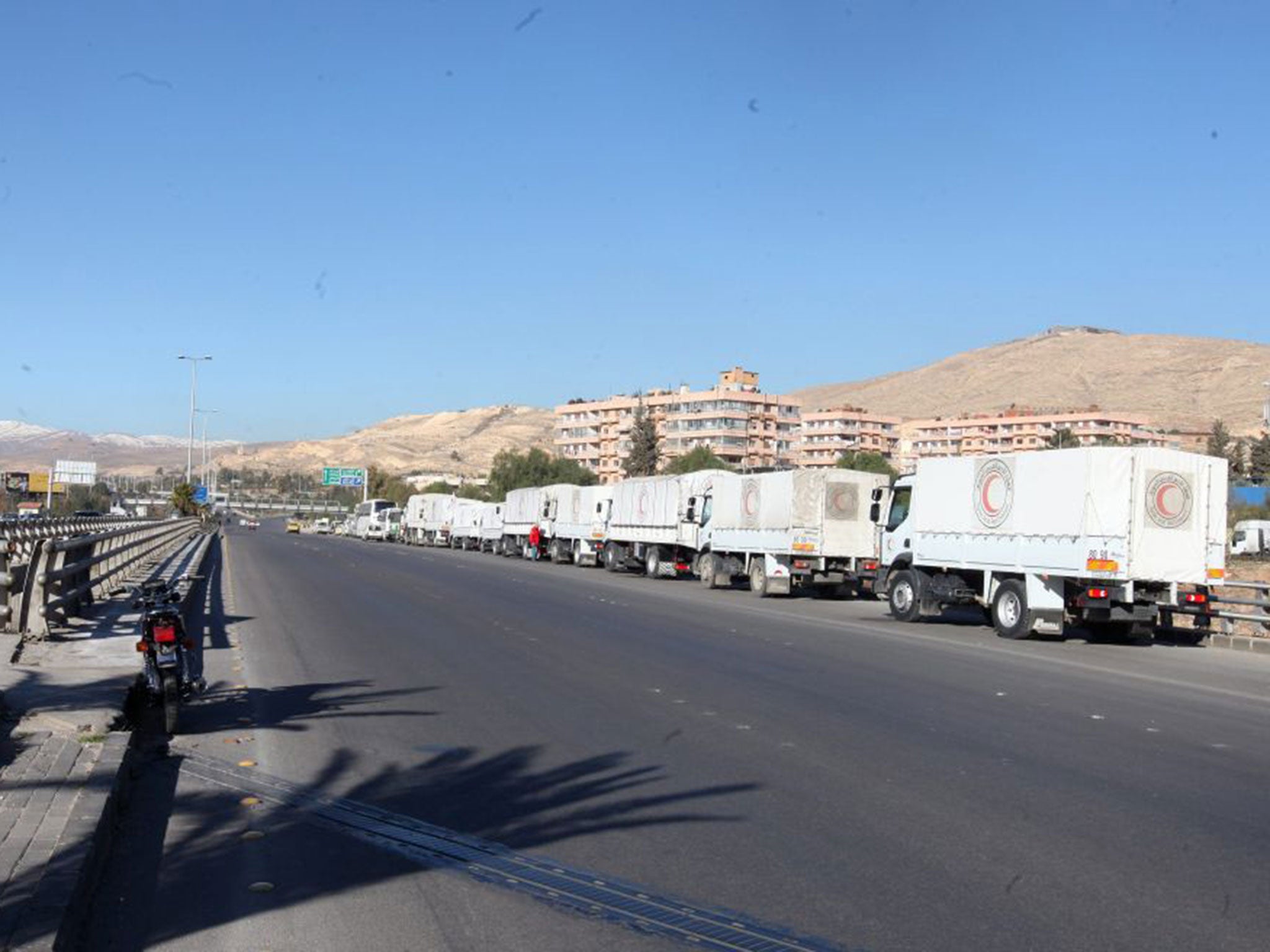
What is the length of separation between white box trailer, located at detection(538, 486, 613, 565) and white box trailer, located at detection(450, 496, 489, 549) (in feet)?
54.4

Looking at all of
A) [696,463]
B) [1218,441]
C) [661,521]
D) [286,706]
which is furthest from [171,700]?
[1218,441]

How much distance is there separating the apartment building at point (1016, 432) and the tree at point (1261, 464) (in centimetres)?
825

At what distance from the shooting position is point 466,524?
77.2 meters

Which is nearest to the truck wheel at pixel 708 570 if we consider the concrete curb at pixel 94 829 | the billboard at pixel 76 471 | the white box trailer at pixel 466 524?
the concrete curb at pixel 94 829

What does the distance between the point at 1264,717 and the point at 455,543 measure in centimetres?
7277

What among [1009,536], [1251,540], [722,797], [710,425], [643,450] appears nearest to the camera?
[722,797]

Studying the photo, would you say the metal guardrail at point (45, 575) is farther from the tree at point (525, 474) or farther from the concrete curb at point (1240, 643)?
the tree at point (525, 474)

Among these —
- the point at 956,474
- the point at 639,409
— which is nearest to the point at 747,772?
the point at 956,474

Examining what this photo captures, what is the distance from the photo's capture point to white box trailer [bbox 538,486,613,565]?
5050 cm

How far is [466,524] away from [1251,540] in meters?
45.1

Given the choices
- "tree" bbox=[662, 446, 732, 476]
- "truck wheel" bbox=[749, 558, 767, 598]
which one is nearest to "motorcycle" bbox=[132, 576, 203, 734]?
"truck wheel" bbox=[749, 558, 767, 598]

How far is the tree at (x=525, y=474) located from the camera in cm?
13250

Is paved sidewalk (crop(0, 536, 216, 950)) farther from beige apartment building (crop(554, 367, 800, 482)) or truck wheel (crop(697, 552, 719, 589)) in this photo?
beige apartment building (crop(554, 367, 800, 482))

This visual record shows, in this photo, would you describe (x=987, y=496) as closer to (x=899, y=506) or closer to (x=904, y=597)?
(x=904, y=597)
